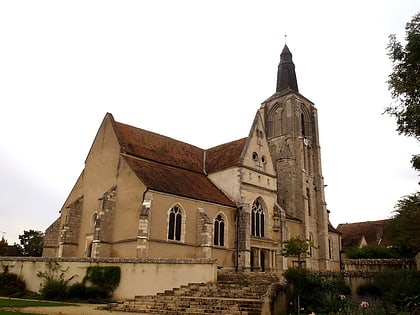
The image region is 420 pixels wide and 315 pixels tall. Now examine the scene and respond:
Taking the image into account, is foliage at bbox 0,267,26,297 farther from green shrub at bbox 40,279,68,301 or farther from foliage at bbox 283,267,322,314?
foliage at bbox 283,267,322,314

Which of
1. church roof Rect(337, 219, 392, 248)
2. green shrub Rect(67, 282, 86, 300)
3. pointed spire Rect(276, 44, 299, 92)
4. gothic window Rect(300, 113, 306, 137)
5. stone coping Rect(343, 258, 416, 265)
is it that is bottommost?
green shrub Rect(67, 282, 86, 300)

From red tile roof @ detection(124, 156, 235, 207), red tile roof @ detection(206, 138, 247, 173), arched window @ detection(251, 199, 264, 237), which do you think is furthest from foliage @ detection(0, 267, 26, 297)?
red tile roof @ detection(206, 138, 247, 173)

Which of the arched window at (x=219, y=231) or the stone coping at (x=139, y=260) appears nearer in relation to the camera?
the stone coping at (x=139, y=260)

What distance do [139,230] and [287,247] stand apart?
11547 mm

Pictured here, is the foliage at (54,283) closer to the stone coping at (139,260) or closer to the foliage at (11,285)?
the stone coping at (139,260)

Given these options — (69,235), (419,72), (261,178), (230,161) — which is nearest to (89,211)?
(69,235)

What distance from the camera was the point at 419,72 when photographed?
677 inches

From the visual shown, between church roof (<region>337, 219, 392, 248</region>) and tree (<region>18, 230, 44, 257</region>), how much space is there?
1535 inches

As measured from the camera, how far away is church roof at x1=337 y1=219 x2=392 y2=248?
165 feet

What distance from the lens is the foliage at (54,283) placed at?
→ 803 inches

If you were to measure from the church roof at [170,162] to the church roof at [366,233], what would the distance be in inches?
1056

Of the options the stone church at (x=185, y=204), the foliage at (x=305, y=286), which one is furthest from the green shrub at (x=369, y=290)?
the stone church at (x=185, y=204)

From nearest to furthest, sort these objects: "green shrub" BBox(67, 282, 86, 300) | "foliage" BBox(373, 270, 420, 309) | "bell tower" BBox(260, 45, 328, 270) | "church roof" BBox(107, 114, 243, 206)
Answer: "foliage" BBox(373, 270, 420, 309) → "green shrub" BBox(67, 282, 86, 300) → "church roof" BBox(107, 114, 243, 206) → "bell tower" BBox(260, 45, 328, 270)

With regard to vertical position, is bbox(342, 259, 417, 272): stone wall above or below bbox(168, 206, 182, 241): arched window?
below
